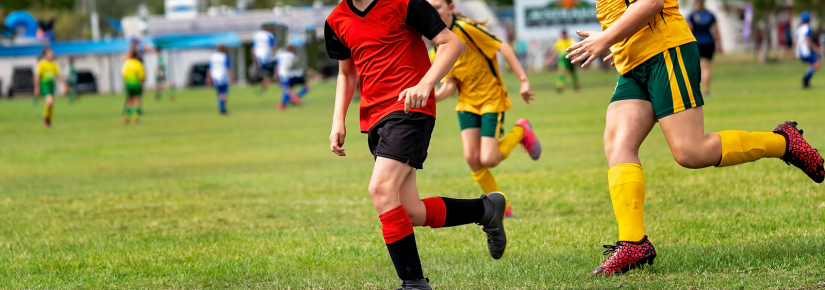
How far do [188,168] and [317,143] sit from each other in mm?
3558

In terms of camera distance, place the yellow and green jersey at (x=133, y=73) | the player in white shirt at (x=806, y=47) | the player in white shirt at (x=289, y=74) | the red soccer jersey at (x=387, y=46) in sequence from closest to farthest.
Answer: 1. the red soccer jersey at (x=387, y=46)
2. the player in white shirt at (x=806, y=47)
3. the yellow and green jersey at (x=133, y=73)
4. the player in white shirt at (x=289, y=74)

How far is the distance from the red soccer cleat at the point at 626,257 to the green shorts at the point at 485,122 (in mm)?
2720

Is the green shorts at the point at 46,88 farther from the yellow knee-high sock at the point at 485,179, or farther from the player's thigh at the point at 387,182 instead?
the player's thigh at the point at 387,182

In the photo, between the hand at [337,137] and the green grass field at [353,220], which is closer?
the hand at [337,137]

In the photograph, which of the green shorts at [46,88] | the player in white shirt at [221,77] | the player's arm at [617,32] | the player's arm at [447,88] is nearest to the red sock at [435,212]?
the player's arm at [617,32]

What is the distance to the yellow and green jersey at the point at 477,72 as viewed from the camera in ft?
23.9

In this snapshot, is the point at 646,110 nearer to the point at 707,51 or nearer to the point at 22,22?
the point at 707,51

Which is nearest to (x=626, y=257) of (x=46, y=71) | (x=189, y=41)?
(x=46, y=71)

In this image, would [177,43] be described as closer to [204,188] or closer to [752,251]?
[204,188]

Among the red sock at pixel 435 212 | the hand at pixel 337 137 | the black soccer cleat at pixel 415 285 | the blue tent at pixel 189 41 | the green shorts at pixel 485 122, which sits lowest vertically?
the blue tent at pixel 189 41

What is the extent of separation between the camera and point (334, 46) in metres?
4.71

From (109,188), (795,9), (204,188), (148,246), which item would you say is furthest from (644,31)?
(795,9)

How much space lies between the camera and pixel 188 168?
12758 millimetres

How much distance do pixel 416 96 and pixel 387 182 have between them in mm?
446
